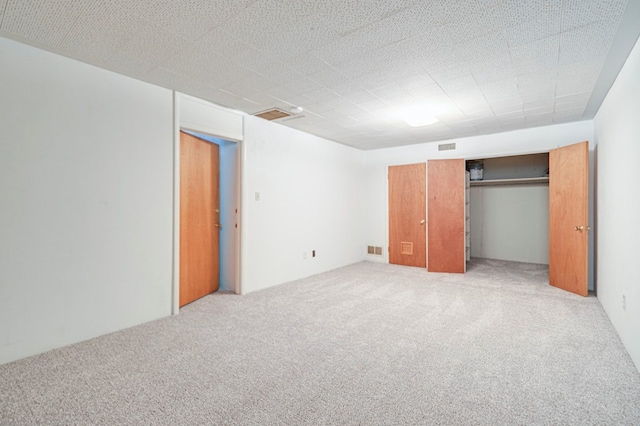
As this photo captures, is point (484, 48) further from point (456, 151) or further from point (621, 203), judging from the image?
point (456, 151)

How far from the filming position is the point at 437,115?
4.18 metres

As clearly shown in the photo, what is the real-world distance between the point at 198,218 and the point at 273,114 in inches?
67.8

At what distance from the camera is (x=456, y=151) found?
571 centimetres

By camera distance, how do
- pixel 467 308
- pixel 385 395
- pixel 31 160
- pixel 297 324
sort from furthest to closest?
pixel 467 308, pixel 297 324, pixel 31 160, pixel 385 395

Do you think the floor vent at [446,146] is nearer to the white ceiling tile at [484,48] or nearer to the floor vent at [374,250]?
the floor vent at [374,250]

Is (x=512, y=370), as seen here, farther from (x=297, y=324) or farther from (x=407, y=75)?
(x=407, y=75)

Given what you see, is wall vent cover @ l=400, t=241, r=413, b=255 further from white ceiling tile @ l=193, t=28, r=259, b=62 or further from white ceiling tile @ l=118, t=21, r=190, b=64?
white ceiling tile @ l=118, t=21, r=190, b=64

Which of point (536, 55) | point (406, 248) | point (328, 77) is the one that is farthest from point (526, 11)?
point (406, 248)

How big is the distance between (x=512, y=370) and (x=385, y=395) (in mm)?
1023

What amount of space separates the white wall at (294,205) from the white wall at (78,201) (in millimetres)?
1197

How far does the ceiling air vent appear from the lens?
13.3 ft

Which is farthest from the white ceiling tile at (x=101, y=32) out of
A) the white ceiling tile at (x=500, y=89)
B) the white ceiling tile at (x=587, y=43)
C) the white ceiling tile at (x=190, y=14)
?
the white ceiling tile at (x=500, y=89)

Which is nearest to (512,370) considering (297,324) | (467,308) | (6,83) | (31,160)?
(467,308)

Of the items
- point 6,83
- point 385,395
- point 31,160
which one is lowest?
point 385,395
